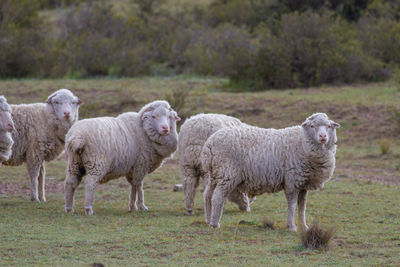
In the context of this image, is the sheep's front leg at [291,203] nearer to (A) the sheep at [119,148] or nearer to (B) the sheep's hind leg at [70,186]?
(A) the sheep at [119,148]

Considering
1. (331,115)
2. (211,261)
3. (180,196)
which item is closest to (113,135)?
(180,196)

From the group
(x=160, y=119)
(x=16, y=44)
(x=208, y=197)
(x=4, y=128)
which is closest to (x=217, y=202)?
(x=208, y=197)

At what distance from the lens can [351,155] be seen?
16453mm

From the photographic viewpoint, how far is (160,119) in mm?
11094

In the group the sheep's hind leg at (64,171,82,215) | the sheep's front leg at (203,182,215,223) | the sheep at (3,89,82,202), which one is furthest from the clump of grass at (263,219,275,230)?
the sheep at (3,89,82,202)

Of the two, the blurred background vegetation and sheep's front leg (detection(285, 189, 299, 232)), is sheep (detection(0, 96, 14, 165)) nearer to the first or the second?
sheep's front leg (detection(285, 189, 299, 232))

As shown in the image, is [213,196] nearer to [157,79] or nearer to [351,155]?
[351,155]

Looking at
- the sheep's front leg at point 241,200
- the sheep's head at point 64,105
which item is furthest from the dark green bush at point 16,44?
the sheep's front leg at point 241,200

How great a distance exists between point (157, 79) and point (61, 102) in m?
13.1

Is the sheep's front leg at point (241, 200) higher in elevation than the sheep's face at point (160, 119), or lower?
lower

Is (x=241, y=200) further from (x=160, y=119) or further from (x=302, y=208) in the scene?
(x=160, y=119)

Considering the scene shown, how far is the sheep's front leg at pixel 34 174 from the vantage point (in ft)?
38.4

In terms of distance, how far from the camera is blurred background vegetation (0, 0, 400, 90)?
2238 cm

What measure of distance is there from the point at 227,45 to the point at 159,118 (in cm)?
1496
